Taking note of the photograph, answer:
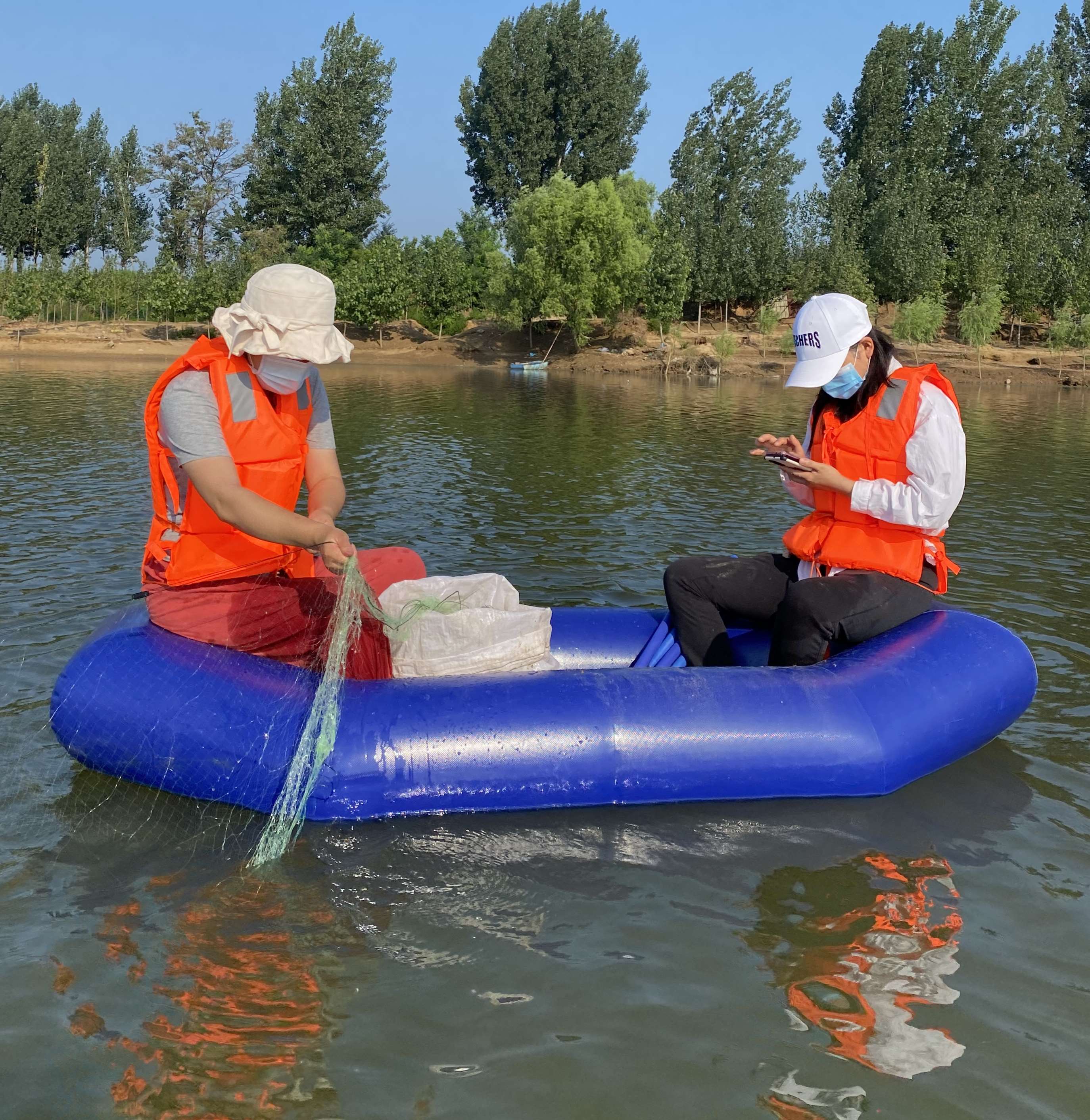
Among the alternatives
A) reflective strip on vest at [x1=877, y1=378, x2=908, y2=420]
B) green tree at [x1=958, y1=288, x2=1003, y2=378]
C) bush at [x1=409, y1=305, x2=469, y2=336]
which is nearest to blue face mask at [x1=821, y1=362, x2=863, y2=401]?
reflective strip on vest at [x1=877, y1=378, x2=908, y2=420]

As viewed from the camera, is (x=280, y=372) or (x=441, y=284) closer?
(x=280, y=372)

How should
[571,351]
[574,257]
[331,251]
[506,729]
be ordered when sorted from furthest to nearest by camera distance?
[331,251] < [571,351] < [574,257] < [506,729]

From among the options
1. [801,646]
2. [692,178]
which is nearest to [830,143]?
[692,178]

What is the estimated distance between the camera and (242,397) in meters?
4.45

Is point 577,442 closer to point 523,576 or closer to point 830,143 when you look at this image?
point 523,576

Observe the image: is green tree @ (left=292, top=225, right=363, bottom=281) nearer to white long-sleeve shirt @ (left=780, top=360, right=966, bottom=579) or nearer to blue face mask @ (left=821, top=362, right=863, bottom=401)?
blue face mask @ (left=821, top=362, right=863, bottom=401)

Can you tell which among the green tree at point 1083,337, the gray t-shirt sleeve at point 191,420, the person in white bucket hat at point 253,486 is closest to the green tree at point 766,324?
the green tree at point 1083,337

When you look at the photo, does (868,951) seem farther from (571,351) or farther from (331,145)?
(331,145)

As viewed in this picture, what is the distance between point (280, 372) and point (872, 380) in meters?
2.47

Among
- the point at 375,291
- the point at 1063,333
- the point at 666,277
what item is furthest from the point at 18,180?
the point at 1063,333

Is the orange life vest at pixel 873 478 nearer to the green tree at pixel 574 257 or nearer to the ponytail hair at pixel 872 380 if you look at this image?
the ponytail hair at pixel 872 380

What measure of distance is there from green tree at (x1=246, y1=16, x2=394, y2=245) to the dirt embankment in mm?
7082

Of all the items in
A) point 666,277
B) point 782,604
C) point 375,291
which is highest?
point 666,277

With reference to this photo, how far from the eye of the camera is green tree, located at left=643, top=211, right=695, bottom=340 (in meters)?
40.4
